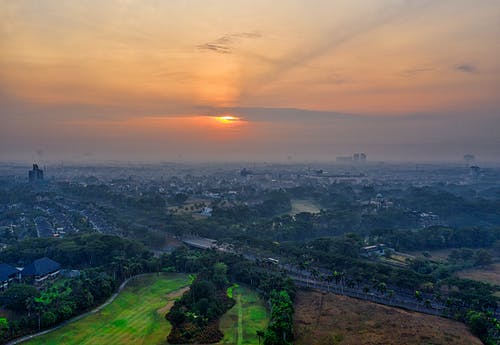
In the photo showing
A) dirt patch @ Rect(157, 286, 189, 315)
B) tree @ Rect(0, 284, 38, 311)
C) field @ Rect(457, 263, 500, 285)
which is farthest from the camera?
field @ Rect(457, 263, 500, 285)

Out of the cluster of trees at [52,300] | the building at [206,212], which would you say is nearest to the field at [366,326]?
the cluster of trees at [52,300]

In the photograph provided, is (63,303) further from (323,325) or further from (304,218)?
(304,218)

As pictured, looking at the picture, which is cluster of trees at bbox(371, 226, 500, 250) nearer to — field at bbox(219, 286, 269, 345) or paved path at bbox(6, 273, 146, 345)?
A: field at bbox(219, 286, 269, 345)

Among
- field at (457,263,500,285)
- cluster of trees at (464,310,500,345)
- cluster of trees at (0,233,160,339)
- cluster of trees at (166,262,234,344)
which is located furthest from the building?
cluster of trees at (464,310,500,345)

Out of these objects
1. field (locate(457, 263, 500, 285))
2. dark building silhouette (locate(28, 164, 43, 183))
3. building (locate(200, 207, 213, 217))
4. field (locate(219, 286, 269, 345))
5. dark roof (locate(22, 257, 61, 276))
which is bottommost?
field (locate(457, 263, 500, 285))

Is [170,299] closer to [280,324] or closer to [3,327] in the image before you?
[280,324]

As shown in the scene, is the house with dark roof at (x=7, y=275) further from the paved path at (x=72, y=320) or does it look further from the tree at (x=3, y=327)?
the tree at (x=3, y=327)
